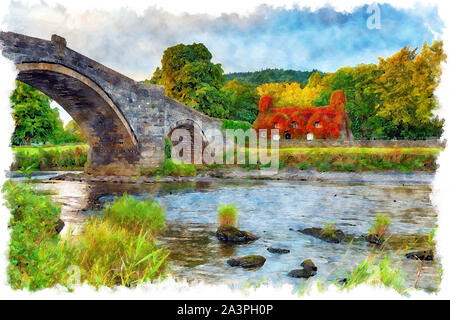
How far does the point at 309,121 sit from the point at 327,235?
32.7 m

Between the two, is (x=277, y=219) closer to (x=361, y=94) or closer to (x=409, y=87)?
(x=409, y=87)

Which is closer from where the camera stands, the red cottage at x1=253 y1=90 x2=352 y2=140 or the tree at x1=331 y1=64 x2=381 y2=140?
the red cottage at x1=253 y1=90 x2=352 y2=140

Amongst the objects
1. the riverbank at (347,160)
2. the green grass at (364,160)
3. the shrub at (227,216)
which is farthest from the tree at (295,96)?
the shrub at (227,216)

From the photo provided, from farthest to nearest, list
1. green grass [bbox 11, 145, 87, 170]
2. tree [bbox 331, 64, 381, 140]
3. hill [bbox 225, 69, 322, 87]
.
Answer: hill [bbox 225, 69, 322, 87] < tree [bbox 331, 64, 381, 140] < green grass [bbox 11, 145, 87, 170]

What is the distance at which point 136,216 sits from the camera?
32.9 feet

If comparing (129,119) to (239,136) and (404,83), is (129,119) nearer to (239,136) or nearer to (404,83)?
(239,136)

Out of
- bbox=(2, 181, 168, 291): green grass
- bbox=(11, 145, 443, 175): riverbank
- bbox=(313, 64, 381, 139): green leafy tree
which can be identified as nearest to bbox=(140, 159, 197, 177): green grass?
bbox=(11, 145, 443, 175): riverbank

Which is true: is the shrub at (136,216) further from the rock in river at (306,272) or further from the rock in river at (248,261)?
the rock in river at (306,272)

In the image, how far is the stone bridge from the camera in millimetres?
20828

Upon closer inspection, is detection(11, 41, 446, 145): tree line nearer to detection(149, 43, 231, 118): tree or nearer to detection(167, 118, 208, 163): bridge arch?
detection(149, 43, 231, 118): tree

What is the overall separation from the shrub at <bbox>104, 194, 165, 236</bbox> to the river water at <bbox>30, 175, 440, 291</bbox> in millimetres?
459

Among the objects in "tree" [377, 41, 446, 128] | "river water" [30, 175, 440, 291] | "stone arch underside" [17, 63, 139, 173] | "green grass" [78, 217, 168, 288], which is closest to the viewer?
"green grass" [78, 217, 168, 288]

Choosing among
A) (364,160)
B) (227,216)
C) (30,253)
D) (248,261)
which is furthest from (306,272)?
(364,160)

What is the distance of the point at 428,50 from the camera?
35.2 metres
